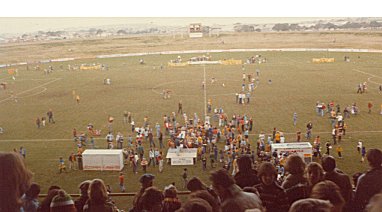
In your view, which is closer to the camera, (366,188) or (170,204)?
(170,204)

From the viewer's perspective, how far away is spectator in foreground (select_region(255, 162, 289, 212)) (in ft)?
17.2

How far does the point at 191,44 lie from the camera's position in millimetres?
100250

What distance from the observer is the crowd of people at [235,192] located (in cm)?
390

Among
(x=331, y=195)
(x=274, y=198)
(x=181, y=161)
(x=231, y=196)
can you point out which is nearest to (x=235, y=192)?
(x=231, y=196)

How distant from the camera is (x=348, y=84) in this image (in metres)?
45.2

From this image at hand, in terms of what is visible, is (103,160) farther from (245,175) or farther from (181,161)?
(245,175)

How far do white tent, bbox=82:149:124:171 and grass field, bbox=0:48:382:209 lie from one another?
41 centimetres

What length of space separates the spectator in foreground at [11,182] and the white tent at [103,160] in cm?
1664

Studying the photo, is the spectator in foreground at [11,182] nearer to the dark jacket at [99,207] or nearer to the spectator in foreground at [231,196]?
the dark jacket at [99,207]

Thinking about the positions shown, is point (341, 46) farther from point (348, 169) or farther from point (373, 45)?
point (348, 169)

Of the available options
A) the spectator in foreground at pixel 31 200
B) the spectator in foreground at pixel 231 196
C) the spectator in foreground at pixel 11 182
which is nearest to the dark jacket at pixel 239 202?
the spectator in foreground at pixel 231 196

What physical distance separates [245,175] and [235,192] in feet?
5.12

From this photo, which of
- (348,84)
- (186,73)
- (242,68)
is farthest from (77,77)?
(348,84)

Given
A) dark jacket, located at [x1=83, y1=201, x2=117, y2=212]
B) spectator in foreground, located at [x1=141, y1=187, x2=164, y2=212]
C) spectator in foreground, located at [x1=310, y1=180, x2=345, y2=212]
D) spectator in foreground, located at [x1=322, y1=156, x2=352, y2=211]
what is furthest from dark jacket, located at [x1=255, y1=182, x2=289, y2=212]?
dark jacket, located at [x1=83, y1=201, x2=117, y2=212]
